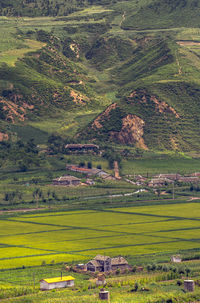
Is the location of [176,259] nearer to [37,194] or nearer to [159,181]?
[37,194]

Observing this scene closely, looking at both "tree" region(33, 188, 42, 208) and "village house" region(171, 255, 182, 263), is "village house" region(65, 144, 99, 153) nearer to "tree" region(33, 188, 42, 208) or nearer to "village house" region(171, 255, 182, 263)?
"tree" region(33, 188, 42, 208)

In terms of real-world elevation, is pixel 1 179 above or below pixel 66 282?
above

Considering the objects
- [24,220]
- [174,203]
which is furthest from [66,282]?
[174,203]

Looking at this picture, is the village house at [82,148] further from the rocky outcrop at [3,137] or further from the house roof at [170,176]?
the house roof at [170,176]

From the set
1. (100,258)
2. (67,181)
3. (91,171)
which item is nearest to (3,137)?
(91,171)

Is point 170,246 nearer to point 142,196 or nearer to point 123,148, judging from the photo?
point 142,196
